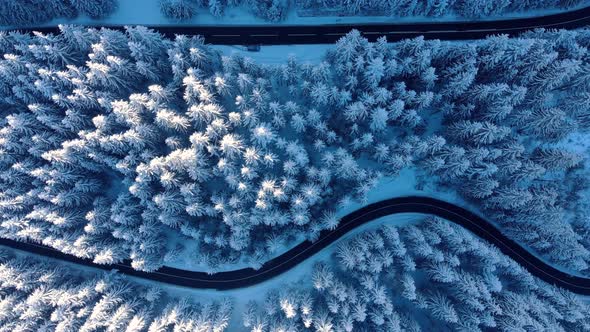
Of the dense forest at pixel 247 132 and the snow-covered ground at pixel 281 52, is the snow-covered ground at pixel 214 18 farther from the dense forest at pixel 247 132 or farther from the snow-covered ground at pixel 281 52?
the dense forest at pixel 247 132

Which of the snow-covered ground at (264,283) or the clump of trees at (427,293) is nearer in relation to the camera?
the clump of trees at (427,293)

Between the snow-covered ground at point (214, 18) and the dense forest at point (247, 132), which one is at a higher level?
the snow-covered ground at point (214, 18)

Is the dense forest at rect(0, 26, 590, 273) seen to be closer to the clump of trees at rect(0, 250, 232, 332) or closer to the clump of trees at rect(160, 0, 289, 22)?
the clump of trees at rect(0, 250, 232, 332)

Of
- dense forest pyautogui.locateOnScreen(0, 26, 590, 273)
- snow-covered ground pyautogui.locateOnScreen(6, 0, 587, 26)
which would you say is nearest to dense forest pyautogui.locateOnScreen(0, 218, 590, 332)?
dense forest pyautogui.locateOnScreen(0, 26, 590, 273)

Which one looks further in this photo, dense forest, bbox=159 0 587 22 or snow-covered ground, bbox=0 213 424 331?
snow-covered ground, bbox=0 213 424 331

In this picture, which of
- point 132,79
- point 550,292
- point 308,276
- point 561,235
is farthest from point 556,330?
point 132,79

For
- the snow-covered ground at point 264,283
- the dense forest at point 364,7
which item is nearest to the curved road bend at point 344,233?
the snow-covered ground at point 264,283
